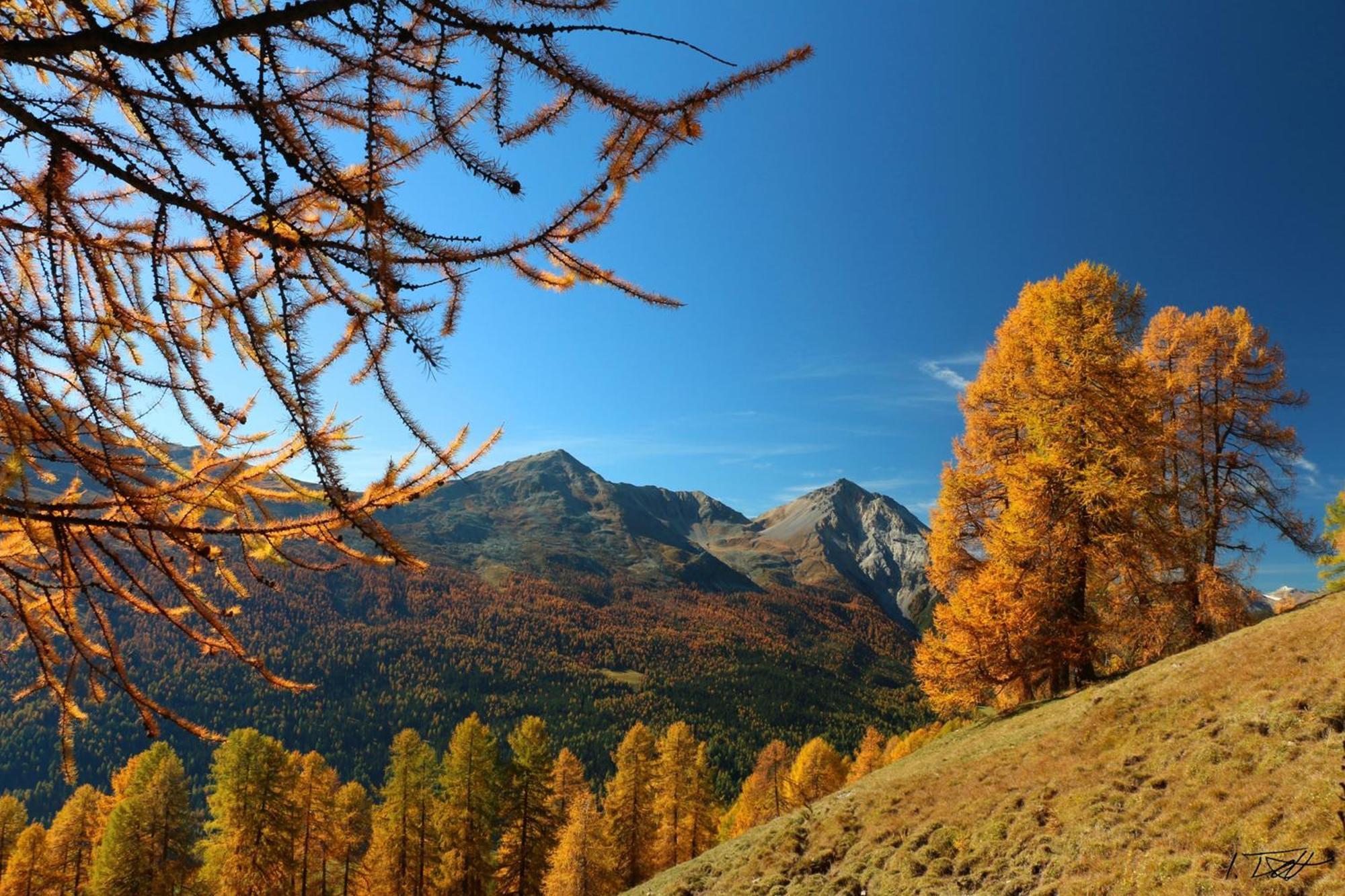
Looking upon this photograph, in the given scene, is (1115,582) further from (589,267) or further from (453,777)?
(453,777)

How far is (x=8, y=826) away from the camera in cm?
2327

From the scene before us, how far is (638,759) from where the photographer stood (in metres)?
30.5

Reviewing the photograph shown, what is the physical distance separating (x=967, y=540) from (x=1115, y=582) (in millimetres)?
3056

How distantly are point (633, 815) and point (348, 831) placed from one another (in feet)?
43.7

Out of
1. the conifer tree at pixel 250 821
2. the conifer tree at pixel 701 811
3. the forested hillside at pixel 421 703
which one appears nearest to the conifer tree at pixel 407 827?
the conifer tree at pixel 250 821

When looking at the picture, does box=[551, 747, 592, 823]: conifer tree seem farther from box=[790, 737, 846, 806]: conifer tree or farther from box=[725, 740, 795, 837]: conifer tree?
box=[790, 737, 846, 806]: conifer tree

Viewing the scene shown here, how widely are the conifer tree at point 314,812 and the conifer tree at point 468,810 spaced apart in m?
4.49

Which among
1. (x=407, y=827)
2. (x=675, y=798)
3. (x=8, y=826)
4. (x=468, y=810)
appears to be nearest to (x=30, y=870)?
(x=8, y=826)

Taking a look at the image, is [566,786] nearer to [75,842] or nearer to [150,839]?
[150,839]

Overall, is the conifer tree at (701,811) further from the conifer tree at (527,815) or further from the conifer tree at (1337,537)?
the conifer tree at (1337,537)

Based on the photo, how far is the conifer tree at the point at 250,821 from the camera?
1959 cm

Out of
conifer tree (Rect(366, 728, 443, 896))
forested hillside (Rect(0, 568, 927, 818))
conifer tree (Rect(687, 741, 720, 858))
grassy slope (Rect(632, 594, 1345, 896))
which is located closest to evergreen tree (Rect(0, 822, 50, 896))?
conifer tree (Rect(366, 728, 443, 896))

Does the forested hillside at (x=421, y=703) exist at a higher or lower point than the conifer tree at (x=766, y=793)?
lower

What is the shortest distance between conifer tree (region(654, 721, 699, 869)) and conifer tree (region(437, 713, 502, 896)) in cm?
881
